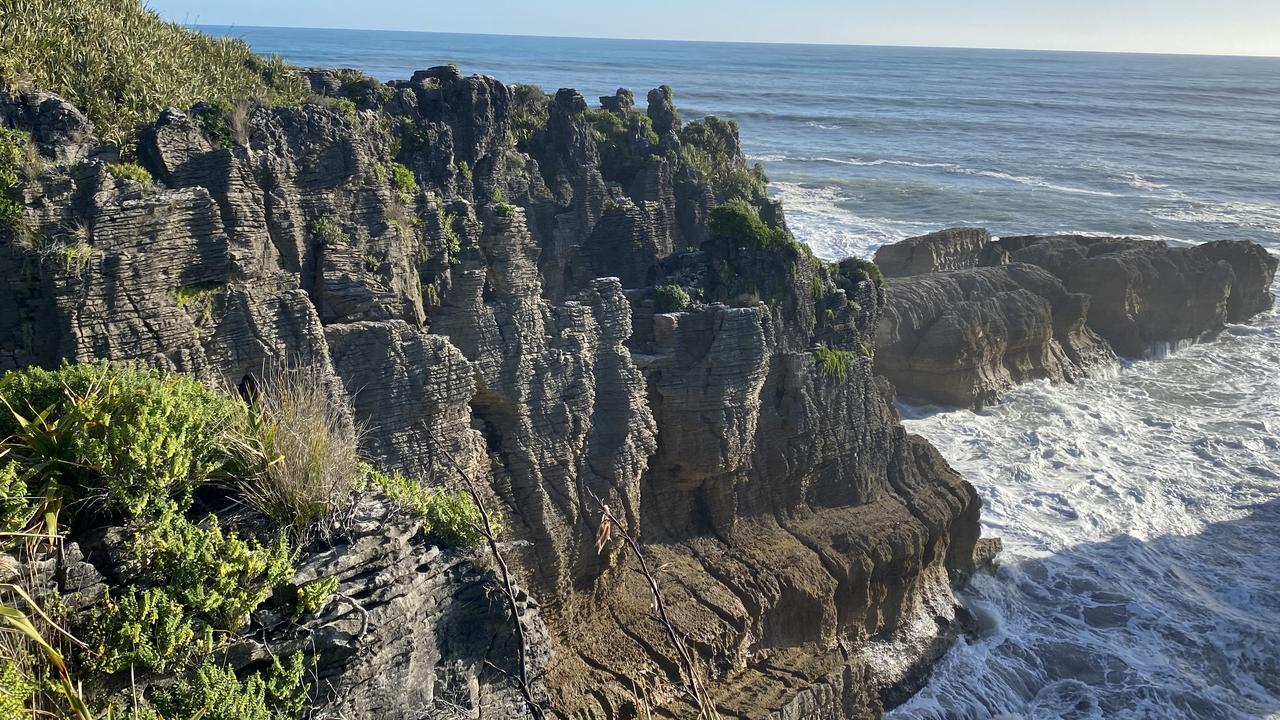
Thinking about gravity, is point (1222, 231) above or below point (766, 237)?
below

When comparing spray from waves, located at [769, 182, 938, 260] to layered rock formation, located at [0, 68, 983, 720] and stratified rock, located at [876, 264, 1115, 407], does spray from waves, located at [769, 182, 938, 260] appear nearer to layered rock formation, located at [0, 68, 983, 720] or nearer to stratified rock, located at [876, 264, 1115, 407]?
stratified rock, located at [876, 264, 1115, 407]

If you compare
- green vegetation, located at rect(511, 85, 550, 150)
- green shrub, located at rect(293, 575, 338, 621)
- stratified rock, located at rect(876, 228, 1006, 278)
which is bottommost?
stratified rock, located at rect(876, 228, 1006, 278)

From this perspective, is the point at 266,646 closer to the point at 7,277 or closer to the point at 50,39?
the point at 7,277

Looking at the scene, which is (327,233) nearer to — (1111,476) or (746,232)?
(746,232)

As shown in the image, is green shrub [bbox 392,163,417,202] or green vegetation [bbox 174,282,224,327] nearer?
green vegetation [bbox 174,282,224,327]

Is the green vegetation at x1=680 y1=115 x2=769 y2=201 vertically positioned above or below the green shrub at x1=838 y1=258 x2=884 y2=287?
above

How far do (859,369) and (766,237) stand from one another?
326cm

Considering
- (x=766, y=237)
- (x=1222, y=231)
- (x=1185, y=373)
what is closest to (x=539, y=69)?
(x=1222, y=231)

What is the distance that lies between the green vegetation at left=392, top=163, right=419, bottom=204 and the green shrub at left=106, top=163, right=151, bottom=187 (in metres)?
3.95

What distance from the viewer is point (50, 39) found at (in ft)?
48.1

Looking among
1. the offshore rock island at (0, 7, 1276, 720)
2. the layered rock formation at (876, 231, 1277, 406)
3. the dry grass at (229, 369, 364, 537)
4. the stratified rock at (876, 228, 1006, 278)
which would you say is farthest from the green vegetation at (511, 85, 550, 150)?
the stratified rock at (876, 228, 1006, 278)

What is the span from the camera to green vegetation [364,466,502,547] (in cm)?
976

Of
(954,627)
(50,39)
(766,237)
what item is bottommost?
(954,627)

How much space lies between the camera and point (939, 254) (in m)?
39.3
